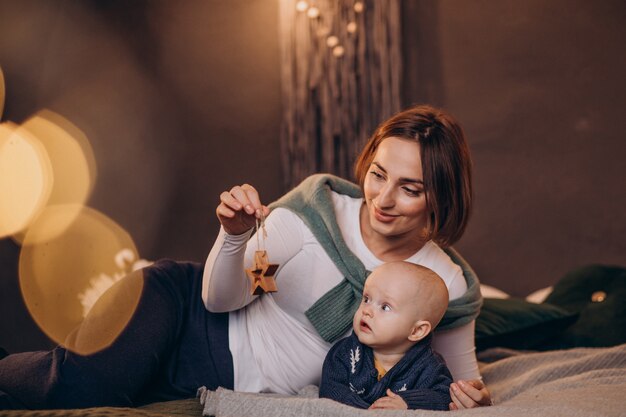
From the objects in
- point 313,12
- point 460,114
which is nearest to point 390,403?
point 460,114

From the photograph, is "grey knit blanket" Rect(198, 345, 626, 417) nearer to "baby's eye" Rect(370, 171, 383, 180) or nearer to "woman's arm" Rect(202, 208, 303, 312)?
"woman's arm" Rect(202, 208, 303, 312)

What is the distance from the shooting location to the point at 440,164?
5.87 ft

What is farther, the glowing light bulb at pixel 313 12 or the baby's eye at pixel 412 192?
the glowing light bulb at pixel 313 12

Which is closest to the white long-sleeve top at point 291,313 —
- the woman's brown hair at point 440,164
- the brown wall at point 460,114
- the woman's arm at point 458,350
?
the woman's arm at point 458,350

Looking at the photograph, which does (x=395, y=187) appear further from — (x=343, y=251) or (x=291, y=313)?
(x=291, y=313)

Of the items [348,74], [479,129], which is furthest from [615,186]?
[348,74]

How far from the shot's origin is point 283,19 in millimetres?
3578

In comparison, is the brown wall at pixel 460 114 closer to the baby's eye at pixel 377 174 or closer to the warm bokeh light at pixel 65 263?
the warm bokeh light at pixel 65 263

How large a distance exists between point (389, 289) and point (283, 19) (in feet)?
7.46

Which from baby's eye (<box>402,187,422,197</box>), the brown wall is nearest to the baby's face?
baby's eye (<box>402,187,422,197</box>)

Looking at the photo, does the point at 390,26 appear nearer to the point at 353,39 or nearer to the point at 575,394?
the point at 353,39

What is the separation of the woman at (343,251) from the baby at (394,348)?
0.15 m

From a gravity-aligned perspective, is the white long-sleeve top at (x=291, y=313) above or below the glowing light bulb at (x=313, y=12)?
below

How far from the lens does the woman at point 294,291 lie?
1.67 metres
